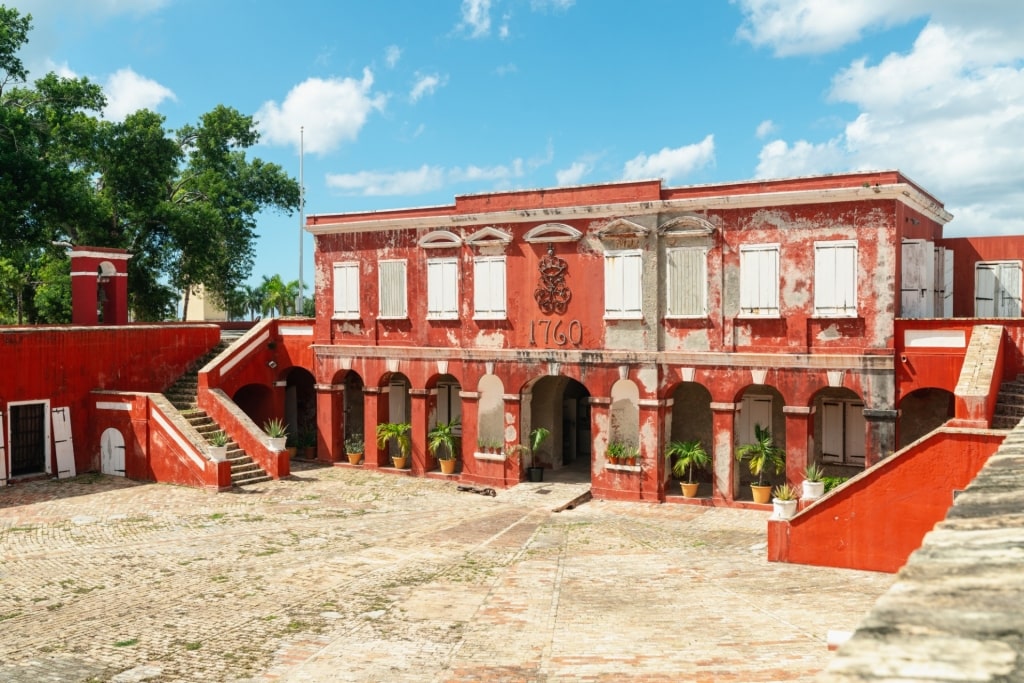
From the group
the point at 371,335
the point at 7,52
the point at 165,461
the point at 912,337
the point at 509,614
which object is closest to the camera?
the point at 509,614

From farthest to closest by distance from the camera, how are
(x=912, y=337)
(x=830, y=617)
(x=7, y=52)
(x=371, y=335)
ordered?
(x=7, y=52), (x=371, y=335), (x=912, y=337), (x=830, y=617)

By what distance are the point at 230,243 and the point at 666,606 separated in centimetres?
3239

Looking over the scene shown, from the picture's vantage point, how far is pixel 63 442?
2344cm

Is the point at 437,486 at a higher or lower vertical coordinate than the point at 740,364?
lower

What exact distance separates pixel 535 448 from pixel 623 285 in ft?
16.6

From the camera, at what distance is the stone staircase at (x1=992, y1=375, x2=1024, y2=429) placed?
15.1 metres

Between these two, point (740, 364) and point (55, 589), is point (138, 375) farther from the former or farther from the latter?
point (740, 364)

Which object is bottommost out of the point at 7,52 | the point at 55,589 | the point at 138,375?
the point at 55,589

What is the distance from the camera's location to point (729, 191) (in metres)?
20.1

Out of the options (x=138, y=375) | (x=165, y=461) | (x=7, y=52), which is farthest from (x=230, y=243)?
(x=165, y=461)

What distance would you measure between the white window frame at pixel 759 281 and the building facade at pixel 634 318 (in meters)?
0.05

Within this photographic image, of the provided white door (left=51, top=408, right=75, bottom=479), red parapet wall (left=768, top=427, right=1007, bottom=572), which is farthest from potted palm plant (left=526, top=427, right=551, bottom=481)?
white door (left=51, top=408, right=75, bottom=479)

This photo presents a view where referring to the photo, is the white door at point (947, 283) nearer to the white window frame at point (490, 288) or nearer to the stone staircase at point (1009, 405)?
the stone staircase at point (1009, 405)

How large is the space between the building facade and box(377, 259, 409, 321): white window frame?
0.06 m
